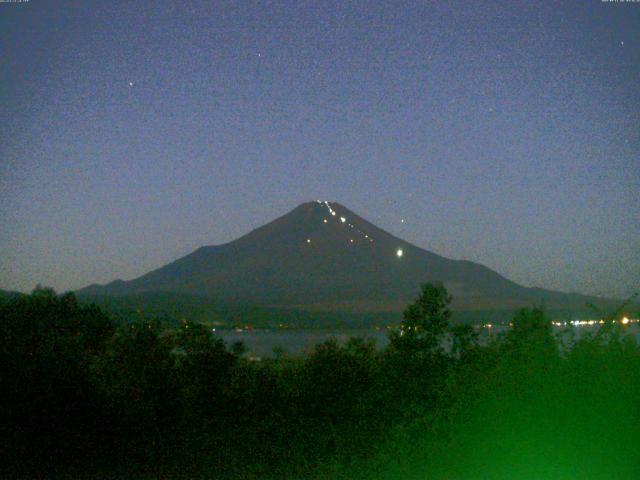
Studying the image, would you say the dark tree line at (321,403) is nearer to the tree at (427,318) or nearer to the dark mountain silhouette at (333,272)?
the tree at (427,318)

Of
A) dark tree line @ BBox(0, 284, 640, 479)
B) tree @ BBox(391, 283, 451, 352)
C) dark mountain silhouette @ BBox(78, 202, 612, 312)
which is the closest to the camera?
dark tree line @ BBox(0, 284, 640, 479)

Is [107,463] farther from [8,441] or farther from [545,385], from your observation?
[545,385]

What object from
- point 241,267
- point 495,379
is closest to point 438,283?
point 495,379

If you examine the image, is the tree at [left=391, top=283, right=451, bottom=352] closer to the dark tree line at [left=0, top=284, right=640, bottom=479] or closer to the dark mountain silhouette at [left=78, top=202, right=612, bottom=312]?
the dark tree line at [left=0, top=284, right=640, bottom=479]

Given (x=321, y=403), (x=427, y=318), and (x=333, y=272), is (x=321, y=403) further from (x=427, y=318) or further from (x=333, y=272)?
(x=333, y=272)

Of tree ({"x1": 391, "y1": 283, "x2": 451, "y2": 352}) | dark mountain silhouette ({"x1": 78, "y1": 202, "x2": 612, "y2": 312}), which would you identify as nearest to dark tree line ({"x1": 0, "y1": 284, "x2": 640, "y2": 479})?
tree ({"x1": 391, "y1": 283, "x2": 451, "y2": 352})

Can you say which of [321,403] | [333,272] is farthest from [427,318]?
[333,272]
